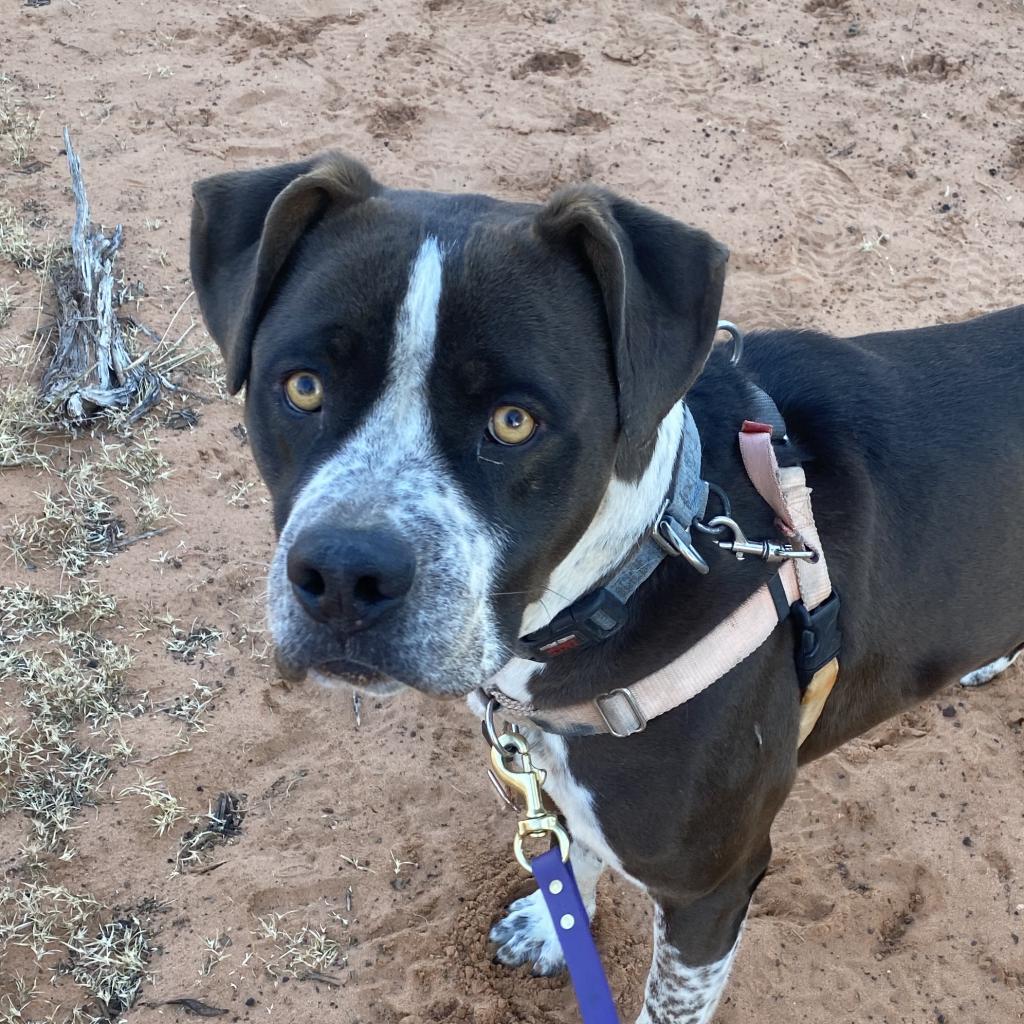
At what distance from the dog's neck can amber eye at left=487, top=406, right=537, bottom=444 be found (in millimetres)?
266

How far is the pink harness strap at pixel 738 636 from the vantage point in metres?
2.28

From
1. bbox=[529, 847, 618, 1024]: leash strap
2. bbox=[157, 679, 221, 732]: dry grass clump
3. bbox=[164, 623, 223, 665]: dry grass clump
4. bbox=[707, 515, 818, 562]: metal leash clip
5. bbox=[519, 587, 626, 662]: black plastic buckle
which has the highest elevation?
bbox=[707, 515, 818, 562]: metal leash clip

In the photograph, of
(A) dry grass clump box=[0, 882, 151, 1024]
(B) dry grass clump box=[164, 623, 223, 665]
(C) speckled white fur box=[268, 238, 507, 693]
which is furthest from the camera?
(B) dry grass clump box=[164, 623, 223, 665]

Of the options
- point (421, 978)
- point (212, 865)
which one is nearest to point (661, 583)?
point (421, 978)

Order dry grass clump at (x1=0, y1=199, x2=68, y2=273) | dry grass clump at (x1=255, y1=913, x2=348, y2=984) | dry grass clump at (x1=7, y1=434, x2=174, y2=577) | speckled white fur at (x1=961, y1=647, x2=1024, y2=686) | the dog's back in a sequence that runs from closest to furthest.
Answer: the dog's back < dry grass clump at (x1=255, y1=913, x2=348, y2=984) < speckled white fur at (x1=961, y1=647, x2=1024, y2=686) < dry grass clump at (x1=7, y1=434, x2=174, y2=577) < dry grass clump at (x1=0, y1=199, x2=68, y2=273)

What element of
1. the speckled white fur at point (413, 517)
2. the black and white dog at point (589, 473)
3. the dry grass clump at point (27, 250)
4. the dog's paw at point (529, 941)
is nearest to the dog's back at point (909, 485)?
the black and white dog at point (589, 473)

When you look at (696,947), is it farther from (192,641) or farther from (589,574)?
(192,641)

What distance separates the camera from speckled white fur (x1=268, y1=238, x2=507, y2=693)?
1.93m

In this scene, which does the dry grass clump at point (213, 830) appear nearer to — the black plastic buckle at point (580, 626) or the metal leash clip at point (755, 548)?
the black plastic buckle at point (580, 626)

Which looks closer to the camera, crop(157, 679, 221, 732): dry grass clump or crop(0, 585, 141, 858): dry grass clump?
crop(0, 585, 141, 858): dry grass clump

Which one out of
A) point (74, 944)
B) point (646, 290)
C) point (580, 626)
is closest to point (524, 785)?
point (580, 626)

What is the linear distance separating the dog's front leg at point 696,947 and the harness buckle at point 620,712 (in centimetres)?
64

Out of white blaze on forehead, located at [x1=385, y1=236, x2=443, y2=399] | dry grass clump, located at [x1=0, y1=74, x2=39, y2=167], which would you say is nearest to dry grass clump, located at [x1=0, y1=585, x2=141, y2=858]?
white blaze on forehead, located at [x1=385, y1=236, x2=443, y2=399]

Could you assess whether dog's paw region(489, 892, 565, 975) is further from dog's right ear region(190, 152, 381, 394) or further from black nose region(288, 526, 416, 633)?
dog's right ear region(190, 152, 381, 394)
